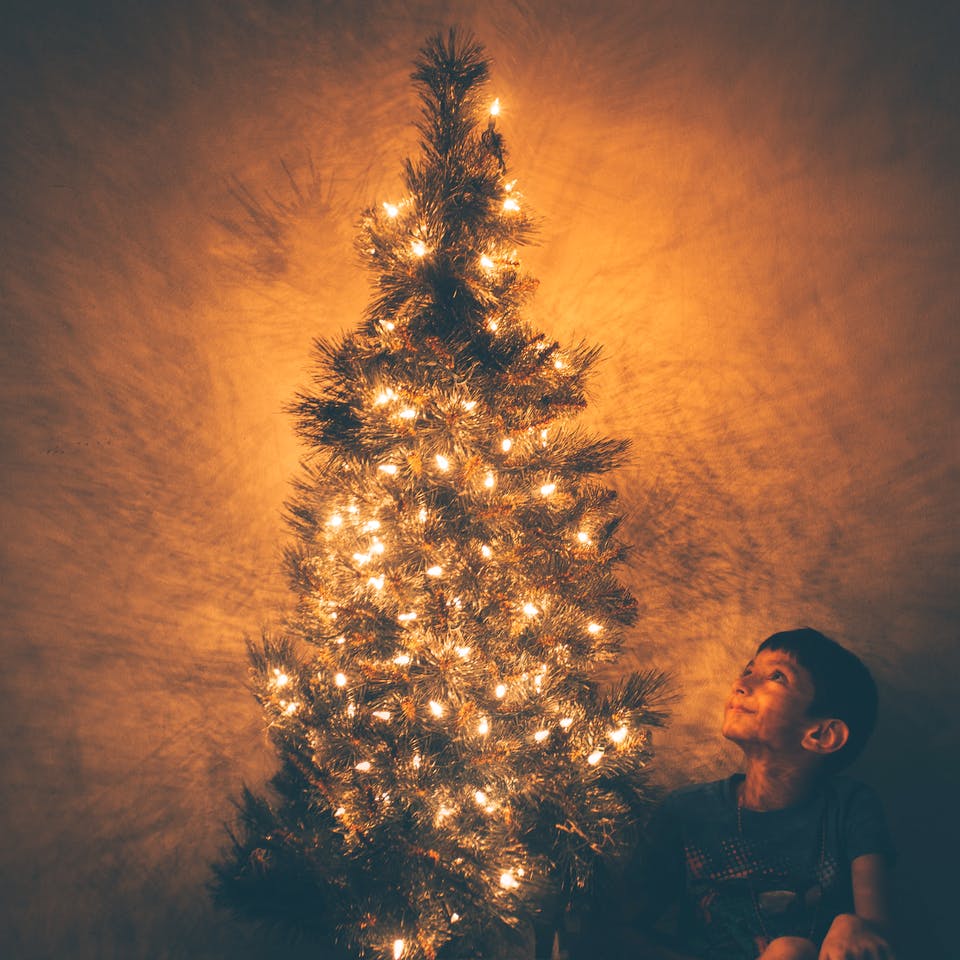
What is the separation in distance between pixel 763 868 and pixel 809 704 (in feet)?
1.06

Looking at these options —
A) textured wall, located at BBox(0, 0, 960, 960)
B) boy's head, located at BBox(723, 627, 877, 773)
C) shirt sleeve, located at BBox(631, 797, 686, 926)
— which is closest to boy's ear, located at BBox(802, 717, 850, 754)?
boy's head, located at BBox(723, 627, 877, 773)

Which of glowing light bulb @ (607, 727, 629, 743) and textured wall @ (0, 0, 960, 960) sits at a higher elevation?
textured wall @ (0, 0, 960, 960)

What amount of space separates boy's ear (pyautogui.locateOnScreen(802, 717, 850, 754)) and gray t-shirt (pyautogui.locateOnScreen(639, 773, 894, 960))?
4.3 inches

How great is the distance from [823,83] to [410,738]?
5.95ft

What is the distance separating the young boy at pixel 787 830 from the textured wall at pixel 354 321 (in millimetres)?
418

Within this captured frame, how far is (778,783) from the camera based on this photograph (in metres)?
1.23

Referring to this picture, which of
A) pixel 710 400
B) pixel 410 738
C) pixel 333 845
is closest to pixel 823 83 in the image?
pixel 710 400

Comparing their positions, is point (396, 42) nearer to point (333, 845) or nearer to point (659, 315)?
point (659, 315)

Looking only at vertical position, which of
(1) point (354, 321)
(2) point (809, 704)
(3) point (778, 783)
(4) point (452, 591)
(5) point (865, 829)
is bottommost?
(5) point (865, 829)

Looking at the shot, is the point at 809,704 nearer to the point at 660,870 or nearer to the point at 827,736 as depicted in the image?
the point at 827,736

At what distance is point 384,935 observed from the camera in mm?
1120

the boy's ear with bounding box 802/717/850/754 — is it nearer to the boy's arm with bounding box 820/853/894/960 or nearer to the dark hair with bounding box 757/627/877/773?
the dark hair with bounding box 757/627/877/773

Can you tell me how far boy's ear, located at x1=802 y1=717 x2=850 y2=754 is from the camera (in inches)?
47.0

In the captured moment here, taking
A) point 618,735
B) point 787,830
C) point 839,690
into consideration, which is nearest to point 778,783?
point 787,830
